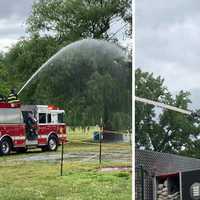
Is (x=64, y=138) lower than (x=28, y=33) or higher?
lower

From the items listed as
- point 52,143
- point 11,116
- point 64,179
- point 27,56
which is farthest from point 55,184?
point 27,56

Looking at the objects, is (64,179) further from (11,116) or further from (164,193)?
(164,193)

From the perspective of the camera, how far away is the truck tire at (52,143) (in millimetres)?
3473

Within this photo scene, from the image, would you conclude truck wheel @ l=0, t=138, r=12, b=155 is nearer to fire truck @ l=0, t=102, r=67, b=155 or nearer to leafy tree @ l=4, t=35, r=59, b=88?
fire truck @ l=0, t=102, r=67, b=155

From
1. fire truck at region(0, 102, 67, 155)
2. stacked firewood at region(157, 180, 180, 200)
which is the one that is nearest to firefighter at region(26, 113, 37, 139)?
fire truck at region(0, 102, 67, 155)

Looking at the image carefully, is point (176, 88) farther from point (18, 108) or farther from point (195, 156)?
point (18, 108)

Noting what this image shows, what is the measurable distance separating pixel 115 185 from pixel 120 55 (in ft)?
2.59

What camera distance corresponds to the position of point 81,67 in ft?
11.5

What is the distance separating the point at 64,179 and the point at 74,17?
99 cm

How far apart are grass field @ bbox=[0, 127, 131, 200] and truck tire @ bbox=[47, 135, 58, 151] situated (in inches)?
1.3

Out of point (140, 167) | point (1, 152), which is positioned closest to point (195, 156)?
point (140, 167)

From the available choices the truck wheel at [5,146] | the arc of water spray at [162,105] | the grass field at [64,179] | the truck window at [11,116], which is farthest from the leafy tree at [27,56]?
the arc of water spray at [162,105]

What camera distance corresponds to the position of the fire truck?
132 inches

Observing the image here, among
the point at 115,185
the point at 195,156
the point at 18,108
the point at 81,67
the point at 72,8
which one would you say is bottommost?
the point at 115,185
